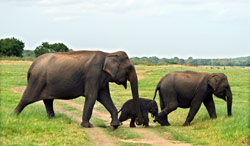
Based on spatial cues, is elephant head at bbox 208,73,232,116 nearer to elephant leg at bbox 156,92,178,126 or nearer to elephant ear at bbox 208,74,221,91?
elephant ear at bbox 208,74,221,91

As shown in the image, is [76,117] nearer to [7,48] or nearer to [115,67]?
[115,67]

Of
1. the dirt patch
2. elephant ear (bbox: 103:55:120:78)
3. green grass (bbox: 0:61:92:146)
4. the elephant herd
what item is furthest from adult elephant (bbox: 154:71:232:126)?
green grass (bbox: 0:61:92:146)

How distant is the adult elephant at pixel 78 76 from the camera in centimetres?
1470

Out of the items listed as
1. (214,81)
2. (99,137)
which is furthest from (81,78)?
(214,81)

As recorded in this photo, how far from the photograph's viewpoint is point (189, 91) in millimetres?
16609

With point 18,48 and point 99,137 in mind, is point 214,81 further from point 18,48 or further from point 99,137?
point 18,48

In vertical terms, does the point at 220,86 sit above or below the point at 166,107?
above

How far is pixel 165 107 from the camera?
16.8 meters

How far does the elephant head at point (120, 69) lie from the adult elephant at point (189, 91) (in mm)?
1940

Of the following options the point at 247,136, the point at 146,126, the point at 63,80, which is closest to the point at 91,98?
the point at 63,80

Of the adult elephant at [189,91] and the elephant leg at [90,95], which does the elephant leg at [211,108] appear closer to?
the adult elephant at [189,91]

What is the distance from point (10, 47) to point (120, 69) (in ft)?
246

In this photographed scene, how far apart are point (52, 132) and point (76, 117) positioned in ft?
18.2

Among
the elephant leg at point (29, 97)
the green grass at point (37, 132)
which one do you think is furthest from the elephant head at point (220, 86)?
the elephant leg at point (29, 97)
